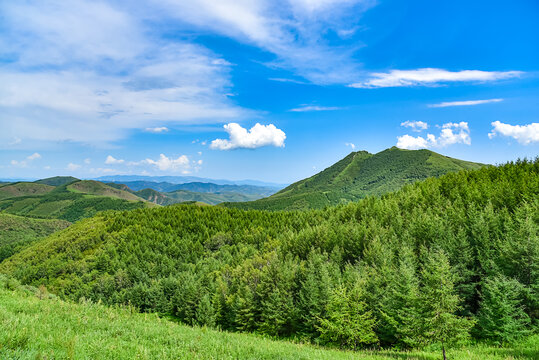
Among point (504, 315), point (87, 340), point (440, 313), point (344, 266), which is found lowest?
point (344, 266)

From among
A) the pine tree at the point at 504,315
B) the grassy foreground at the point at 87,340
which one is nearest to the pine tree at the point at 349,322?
the pine tree at the point at 504,315

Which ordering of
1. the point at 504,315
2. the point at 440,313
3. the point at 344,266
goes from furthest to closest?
1. the point at 344,266
2. the point at 504,315
3. the point at 440,313

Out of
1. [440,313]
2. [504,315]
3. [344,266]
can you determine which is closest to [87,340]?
[440,313]

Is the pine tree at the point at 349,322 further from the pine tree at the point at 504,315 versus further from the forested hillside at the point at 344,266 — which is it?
the pine tree at the point at 504,315

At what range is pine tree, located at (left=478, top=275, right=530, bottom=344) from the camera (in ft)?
109

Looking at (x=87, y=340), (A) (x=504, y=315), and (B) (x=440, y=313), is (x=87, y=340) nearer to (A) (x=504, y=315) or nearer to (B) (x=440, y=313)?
(B) (x=440, y=313)

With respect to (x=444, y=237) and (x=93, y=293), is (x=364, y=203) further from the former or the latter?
(x=93, y=293)

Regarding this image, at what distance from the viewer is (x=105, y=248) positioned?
13475 centimetres

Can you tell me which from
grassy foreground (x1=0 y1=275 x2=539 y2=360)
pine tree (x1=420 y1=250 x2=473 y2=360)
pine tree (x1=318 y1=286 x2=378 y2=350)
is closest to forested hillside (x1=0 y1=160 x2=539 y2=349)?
pine tree (x1=420 y1=250 x2=473 y2=360)

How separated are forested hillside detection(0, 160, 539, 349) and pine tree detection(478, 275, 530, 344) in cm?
21

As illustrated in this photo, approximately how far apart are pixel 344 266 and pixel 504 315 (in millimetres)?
43900

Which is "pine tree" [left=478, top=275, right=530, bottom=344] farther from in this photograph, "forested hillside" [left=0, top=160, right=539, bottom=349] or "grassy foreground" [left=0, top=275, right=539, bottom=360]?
"grassy foreground" [left=0, top=275, right=539, bottom=360]

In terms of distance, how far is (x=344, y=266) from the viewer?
77.0 metres

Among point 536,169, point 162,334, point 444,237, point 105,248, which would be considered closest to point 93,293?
point 105,248
